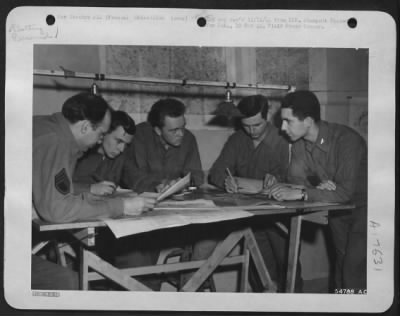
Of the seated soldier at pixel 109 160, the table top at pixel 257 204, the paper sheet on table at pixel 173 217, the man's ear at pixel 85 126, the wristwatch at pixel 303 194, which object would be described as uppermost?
the man's ear at pixel 85 126

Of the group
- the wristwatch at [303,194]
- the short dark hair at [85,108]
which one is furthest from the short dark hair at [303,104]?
the short dark hair at [85,108]

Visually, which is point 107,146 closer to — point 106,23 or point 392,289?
point 106,23

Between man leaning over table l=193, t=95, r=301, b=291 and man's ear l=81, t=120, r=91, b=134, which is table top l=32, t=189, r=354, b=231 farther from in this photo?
man's ear l=81, t=120, r=91, b=134

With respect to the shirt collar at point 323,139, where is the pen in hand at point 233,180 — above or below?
below

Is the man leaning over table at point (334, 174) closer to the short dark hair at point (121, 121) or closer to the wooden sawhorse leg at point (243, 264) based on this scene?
the wooden sawhorse leg at point (243, 264)

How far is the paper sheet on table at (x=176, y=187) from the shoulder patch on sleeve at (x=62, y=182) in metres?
0.18

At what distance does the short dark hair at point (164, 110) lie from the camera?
92 cm

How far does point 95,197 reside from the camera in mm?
882

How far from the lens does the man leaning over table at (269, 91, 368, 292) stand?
91 centimetres

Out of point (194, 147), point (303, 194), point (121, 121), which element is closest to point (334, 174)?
point (303, 194)

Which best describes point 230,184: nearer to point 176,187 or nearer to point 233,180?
point 233,180

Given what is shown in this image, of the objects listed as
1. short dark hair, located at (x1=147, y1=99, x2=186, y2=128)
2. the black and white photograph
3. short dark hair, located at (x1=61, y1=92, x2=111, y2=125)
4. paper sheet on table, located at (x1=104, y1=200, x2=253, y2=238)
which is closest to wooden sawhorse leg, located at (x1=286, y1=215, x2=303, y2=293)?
the black and white photograph

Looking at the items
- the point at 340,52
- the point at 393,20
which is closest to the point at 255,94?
the point at 340,52

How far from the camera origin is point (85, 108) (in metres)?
0.90
